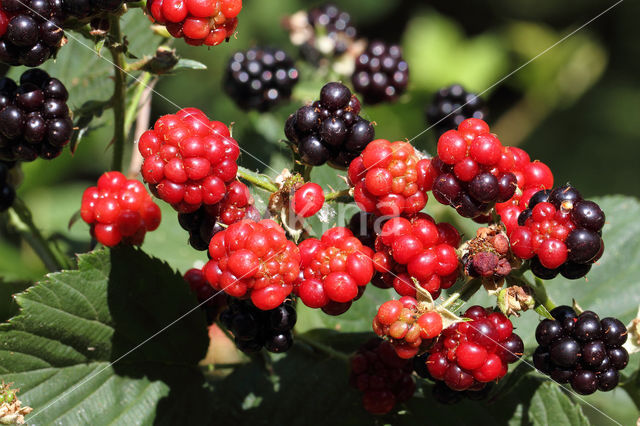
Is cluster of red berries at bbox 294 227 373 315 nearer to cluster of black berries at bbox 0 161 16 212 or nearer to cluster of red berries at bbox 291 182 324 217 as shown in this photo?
cluster of red berries at bbox 291 182 324 217

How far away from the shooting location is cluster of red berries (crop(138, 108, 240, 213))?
5.11ft

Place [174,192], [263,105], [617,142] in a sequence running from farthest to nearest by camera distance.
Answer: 1. [617,142]
2. [263,105]
3. [174,192]

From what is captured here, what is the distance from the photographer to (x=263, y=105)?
125 inches

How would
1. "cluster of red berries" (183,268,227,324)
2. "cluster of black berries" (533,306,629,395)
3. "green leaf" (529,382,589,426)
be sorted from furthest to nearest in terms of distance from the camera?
"cluster of red berries" (183,268,227,324), "green leaf" (529,382,589,426), "cluster of black berries" (533,306,629,395)

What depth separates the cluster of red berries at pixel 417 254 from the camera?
1.55 metres

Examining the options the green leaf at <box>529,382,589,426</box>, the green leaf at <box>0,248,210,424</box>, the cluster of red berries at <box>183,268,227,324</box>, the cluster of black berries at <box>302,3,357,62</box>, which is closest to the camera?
the green leaf at <box>0,248,210,424</box>

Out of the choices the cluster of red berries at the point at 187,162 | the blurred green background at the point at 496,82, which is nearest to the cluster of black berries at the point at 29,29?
the cluster of red berries at the point at 187,162

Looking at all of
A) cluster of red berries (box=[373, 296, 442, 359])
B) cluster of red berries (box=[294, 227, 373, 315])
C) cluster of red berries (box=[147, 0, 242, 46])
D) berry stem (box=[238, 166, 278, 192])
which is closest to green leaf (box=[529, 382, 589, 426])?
cluster of red berries (box=[373, 296, 442, 359])

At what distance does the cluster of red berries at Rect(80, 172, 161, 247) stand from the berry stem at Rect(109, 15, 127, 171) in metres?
0.13

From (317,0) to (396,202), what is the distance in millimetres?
3687

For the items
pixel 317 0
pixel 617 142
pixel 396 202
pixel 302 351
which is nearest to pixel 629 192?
pixel 617 142

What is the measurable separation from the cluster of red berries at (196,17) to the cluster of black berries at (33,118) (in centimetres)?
38

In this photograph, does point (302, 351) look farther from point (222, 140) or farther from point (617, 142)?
point (617, 142)

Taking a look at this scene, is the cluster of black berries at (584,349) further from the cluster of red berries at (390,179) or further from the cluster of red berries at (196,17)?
the cluster of red berries at (196,17)
